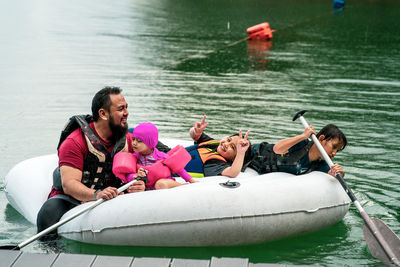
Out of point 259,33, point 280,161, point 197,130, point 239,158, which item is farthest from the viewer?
point 259,33

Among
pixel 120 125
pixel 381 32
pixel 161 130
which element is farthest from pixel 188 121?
pixel 381 32

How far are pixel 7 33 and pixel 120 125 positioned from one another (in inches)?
445

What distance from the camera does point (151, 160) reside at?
14.7ft

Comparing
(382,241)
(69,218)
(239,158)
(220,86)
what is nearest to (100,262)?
(69,218)

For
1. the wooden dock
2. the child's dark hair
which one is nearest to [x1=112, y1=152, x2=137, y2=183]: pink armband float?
the wooden dock

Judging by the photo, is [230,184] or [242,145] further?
[242,145]

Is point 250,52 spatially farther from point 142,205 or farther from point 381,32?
point 142,205

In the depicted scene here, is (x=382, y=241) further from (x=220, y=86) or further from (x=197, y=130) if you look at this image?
(x=220, y=86)

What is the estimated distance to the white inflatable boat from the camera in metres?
4.14

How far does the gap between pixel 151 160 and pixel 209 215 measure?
0.67m

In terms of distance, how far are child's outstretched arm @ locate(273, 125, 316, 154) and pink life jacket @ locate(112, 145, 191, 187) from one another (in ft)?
2.70

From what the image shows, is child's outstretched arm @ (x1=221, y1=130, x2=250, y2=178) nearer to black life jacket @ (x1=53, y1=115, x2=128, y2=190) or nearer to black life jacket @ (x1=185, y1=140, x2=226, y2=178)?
black life jacket @ (x1=185, y1=140, x2=226, y2=178)

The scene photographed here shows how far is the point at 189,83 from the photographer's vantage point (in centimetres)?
988

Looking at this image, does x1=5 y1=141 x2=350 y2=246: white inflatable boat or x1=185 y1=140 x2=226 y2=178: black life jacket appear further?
x1=185 y1=140 x2=226 y2=178: black life jacket
